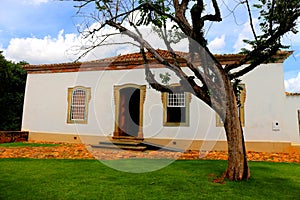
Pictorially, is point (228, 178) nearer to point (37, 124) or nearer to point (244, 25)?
point (244, 25)

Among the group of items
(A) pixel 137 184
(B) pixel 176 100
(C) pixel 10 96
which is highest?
(C) pixel 10 96

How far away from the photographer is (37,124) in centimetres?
1331

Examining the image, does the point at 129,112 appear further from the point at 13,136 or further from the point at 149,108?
the point at 13,136

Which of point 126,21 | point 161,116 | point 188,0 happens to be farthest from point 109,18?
point 161,116

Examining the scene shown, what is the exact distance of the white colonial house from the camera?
1040cm

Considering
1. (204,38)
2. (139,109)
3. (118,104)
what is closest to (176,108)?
(139,109)

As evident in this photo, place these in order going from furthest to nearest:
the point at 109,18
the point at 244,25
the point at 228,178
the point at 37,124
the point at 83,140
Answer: the point at 37,124 < the point at 83,140 < the point at 109,18 < the point at 244,25 < the point at 228,178

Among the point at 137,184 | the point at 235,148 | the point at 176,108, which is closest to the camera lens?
the point at 137,184

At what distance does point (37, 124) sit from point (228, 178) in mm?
11428

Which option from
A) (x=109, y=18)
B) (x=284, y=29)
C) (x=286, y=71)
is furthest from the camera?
(x=286, y=71)

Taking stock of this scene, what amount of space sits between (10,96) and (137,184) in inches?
601

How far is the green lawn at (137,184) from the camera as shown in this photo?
13.3 ft

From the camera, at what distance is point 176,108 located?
38.9 ft

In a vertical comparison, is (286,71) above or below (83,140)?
above
